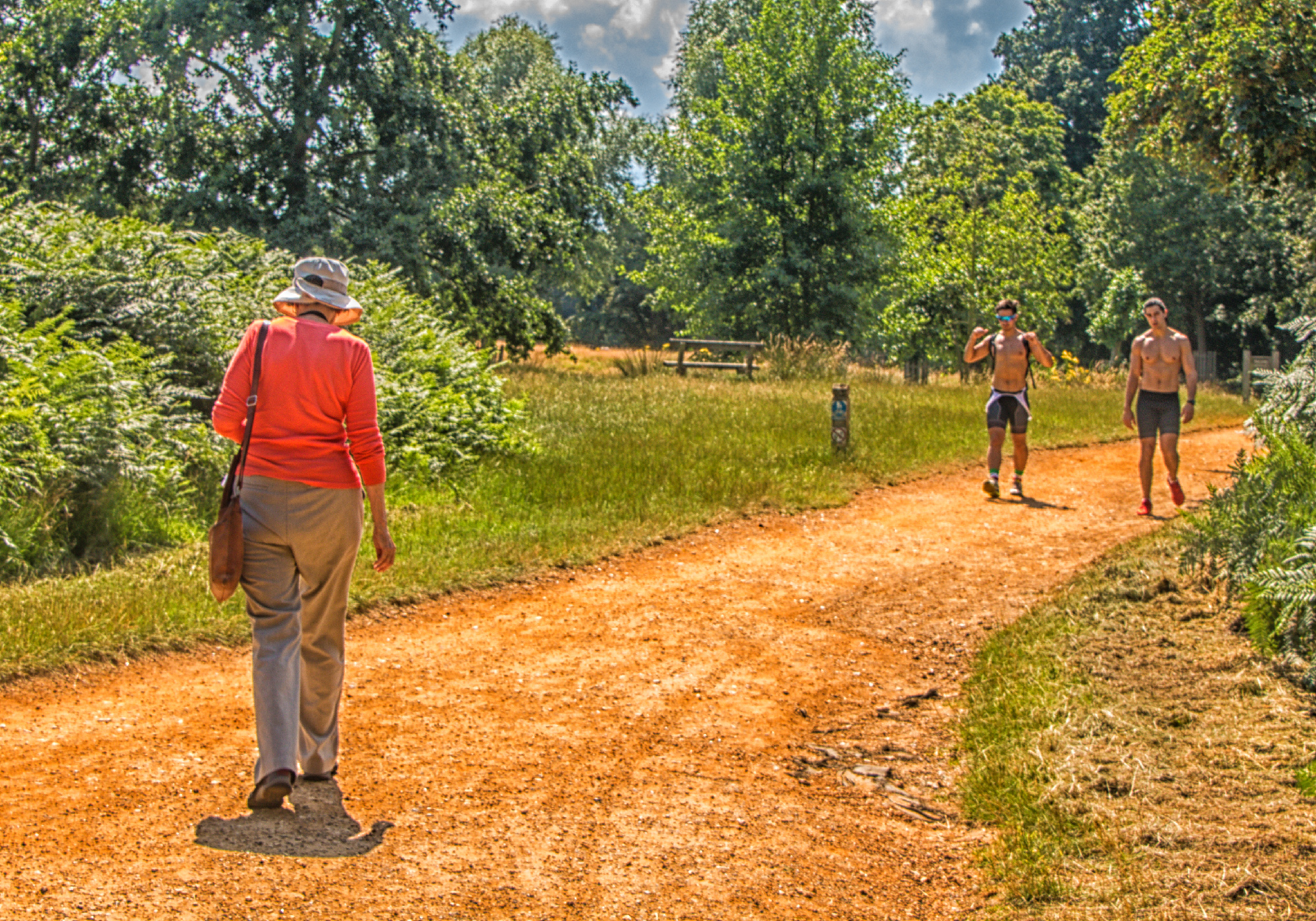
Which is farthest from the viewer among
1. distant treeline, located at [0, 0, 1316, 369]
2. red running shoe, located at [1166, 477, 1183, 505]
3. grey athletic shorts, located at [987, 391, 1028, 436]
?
distant treeline, located at [0, 0, 1316, 369]

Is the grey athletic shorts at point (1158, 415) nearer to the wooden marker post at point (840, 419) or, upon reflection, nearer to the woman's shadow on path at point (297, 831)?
the wooden marker post at point (840, 419)

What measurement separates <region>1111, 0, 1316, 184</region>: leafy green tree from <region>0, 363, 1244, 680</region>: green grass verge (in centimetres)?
458

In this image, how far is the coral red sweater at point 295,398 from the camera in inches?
168

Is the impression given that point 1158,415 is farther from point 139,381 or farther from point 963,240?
point 963,240

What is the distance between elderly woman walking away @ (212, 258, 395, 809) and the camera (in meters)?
4.24

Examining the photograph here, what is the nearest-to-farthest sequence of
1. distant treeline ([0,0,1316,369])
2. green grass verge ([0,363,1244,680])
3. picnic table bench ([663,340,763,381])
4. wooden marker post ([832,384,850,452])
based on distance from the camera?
1. green grass verge ([0,363,1244,680])
2. wooden marker post ([832,384,850,452])
3. distant treeline ([0,0,1316,369])
4. picnic table bench ([663,340,763,381])

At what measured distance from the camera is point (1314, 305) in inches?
1176

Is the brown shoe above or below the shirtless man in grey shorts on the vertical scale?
below

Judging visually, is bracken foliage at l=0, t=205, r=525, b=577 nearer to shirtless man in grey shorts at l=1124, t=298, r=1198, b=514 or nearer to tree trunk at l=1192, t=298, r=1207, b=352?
shirtless man in grey shorts at l=1124, t=298, r=1198, b=514

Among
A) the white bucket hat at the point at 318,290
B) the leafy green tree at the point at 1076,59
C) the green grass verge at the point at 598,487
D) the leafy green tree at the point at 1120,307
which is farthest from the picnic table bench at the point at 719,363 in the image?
the leafy green tree at the point at 1076,59

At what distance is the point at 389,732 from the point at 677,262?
29.3 meters

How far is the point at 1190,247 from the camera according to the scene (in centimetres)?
4256

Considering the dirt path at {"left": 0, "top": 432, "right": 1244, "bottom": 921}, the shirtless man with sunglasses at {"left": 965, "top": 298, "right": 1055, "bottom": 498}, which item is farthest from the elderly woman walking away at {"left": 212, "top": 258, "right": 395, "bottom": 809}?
the shirtless man with sunglasses at {"left": 965, "top": 298, "right": 1055, "bottom": 498}

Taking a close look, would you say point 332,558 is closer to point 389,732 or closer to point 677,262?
point 389,732
